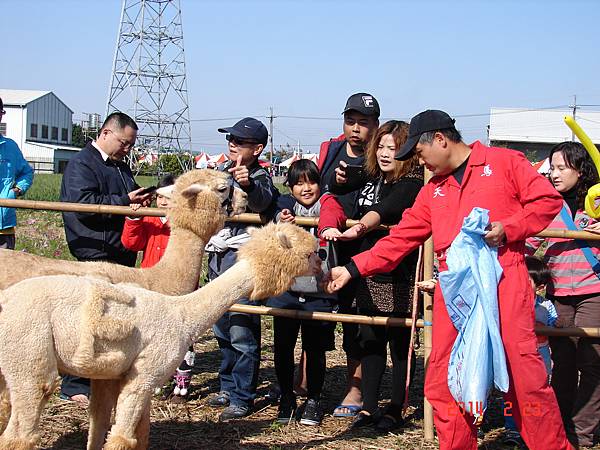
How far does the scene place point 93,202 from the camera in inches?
221

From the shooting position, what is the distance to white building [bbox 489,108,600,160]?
61.0 meters

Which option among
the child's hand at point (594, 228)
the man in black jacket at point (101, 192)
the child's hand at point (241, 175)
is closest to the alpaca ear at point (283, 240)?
the child's hand at point (241, 175)

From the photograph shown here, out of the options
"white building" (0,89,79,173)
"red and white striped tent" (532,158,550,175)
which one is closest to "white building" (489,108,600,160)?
"white building" (0,89,79,173)

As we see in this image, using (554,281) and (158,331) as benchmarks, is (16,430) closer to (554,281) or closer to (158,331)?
(158,331)

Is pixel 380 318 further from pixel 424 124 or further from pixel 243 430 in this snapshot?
pixel 424 124

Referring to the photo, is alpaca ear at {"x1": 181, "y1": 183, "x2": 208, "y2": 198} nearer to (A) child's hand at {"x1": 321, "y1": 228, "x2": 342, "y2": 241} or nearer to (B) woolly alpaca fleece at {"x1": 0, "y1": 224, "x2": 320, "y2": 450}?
(B) woolly alpaca fleece at {"x1": 0, "y1": 224, "x2": 320, "y2": 450}

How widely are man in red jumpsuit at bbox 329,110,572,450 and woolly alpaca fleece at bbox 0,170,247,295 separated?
4.52 ft

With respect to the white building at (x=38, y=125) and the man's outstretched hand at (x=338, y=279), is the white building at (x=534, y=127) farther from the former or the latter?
the man's outstretched hand at (x=338, y=279)

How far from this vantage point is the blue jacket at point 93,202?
5.64 metres

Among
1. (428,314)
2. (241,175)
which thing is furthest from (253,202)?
(428,314)

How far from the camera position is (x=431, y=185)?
428cm

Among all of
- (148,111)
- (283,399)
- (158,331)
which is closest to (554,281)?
(283,399)

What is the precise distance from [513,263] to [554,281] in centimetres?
146

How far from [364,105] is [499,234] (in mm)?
2250
